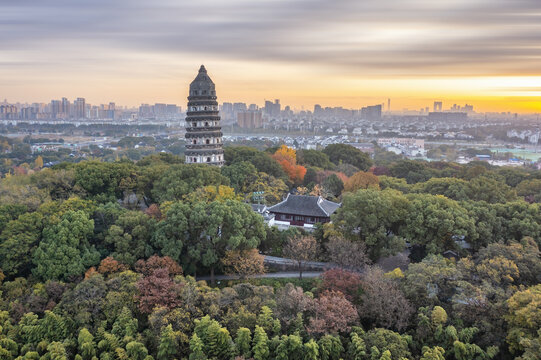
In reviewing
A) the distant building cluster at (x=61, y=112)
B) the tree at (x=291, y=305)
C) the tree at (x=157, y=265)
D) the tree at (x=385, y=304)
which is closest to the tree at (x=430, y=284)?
the tree at (x=385, y=304)

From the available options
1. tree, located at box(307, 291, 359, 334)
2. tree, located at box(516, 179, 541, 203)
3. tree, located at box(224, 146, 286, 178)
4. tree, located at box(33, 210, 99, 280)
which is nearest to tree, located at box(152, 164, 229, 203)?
tree, located at box(33, 210, 99, 280)

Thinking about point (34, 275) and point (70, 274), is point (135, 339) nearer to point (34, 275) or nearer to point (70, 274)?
point (70, 274)

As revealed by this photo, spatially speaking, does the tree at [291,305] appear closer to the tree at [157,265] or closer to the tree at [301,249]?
the tree at [301,249]

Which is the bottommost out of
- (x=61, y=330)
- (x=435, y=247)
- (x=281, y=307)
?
(x=61, y=330)

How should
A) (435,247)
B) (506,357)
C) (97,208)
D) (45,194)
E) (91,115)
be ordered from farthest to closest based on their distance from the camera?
1. (91,115)
2. (45,194)
3. (97,208)
4. (435,247)
5. (506,357)

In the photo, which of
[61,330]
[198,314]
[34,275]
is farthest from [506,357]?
[34,275]

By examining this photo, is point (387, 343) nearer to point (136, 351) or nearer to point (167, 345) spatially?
point (167, 345)

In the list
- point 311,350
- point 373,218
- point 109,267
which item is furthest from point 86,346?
point 373,218
